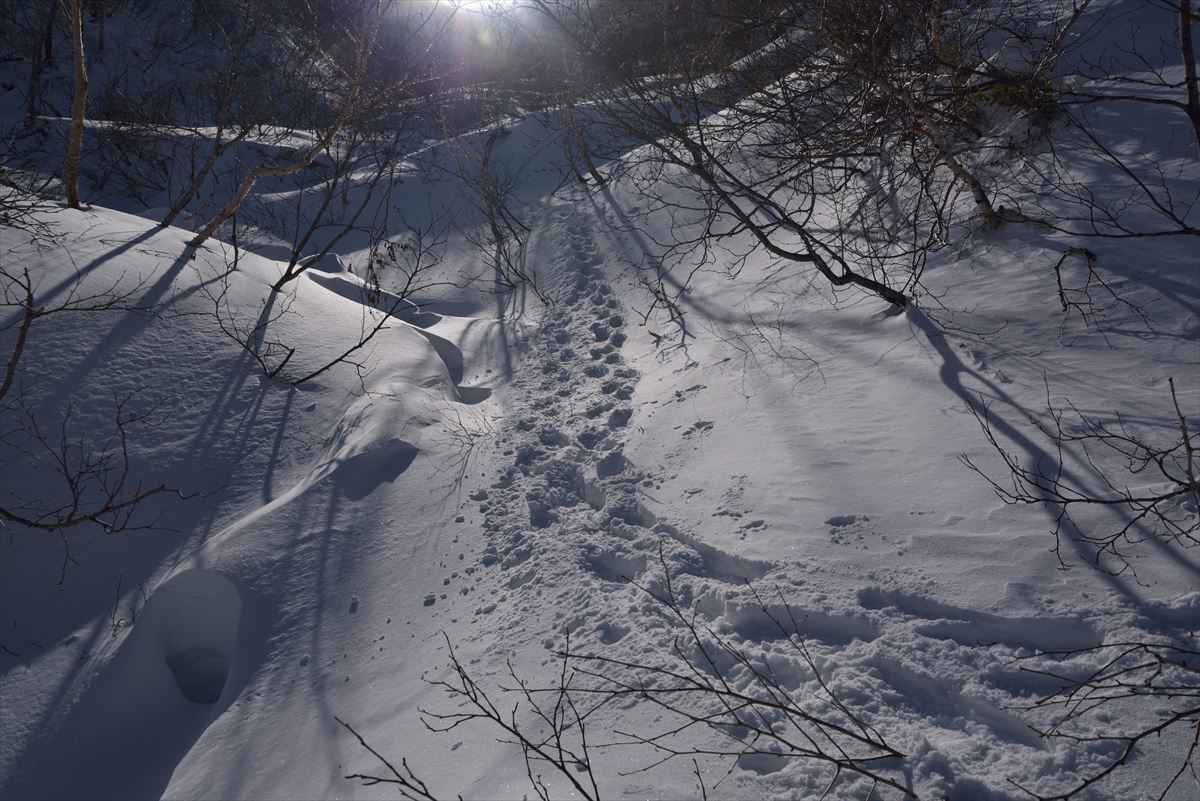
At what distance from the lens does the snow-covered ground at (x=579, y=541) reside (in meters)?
2.61

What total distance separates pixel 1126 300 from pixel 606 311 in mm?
4206

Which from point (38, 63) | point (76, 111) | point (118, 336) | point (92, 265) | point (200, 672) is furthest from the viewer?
point (38, 63)

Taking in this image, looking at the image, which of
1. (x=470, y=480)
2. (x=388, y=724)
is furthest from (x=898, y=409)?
(x=388, y=724)

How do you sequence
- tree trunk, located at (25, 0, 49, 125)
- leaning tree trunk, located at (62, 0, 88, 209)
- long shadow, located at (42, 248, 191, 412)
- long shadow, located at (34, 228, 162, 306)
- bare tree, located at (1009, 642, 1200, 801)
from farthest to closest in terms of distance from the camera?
tree trunk, located at (25, 0, 49, 125), leaning tree trunk, located at (62, 0, 88, 209), long shadow, located at (34, 228, 162, 306), long shadow, located at (42, 248, 191, 412), bare tree, located at (1009, 642, 1200, 801)

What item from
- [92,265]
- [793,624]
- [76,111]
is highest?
[76,111]

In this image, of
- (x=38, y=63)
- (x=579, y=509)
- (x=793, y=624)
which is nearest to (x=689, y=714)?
(x=793, y=624)

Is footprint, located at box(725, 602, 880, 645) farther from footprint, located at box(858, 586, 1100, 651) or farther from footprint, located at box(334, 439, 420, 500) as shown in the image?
footprint, located at box(334, 439, 420, 500)

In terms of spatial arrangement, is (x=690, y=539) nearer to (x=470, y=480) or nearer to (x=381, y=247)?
(x=470, y=480)

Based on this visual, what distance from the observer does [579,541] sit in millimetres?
3938

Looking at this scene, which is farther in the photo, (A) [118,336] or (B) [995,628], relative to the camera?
(A) [118,336]

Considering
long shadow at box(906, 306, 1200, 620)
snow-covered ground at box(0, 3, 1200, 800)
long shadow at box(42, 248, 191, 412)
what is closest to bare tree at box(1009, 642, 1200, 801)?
snow-covered ground at box(0, 3, 1200, 800)

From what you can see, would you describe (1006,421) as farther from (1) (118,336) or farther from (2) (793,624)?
(1) (118,336)

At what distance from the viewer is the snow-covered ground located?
2.61 metres

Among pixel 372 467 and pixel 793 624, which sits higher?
pixel 372 467
